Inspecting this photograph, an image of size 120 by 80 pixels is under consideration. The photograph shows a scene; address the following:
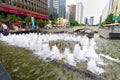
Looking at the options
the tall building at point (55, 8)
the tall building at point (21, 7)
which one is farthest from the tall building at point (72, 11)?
the tall building at point (21, 7)

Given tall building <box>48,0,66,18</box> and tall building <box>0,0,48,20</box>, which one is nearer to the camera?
tall building <box>0,0,48,20</box>

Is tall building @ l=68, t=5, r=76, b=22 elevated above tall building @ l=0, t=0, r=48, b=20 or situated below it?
above

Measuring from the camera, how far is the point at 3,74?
286 cm

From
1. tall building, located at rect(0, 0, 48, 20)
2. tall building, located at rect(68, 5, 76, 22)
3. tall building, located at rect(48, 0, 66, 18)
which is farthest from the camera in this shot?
tall building, located at rect(68, 5, 76, 22)

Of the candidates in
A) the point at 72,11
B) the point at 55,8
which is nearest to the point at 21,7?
the point at 55,8

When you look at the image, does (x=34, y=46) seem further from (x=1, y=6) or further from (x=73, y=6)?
(x=73, y=6)

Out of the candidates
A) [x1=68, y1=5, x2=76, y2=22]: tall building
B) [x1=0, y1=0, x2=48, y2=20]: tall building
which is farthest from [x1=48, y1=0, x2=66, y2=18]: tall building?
[x1=0, y1=0, x2=48, y2=20]: tall building

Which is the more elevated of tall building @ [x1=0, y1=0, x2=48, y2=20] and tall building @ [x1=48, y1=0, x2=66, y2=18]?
tall building @ [x1=48, y1=0, x2=66, y2=18]

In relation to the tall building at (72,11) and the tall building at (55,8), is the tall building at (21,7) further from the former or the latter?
the tall building at (72,11)

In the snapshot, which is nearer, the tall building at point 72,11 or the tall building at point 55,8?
the tall building at point 55,8

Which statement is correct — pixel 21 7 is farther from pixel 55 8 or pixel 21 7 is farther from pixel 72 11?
pixel 72 11

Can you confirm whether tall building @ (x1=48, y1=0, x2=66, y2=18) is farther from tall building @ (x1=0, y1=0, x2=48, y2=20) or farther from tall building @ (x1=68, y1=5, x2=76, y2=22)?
tall building @ (x1=0, y1=0, x2=48, y2=20)

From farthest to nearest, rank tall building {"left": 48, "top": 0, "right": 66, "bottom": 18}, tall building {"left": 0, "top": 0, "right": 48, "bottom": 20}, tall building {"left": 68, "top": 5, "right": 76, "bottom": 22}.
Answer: tall building {"left": 68, "top": 5, "right": 76, "bottom": 22}, tall building {"left": 48, "top": 0, "right": 66, "bottom": 18}, tall building {"left": 0, "top": 0, "right": 48, "bottom": 20}

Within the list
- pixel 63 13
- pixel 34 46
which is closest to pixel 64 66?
pixel 34 46
